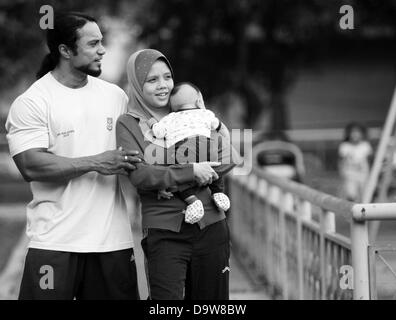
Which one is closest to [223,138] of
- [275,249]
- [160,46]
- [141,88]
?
[141,88]

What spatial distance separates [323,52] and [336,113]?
8729 millimetres

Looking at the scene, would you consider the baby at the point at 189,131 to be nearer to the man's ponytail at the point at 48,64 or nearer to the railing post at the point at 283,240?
the man's ponytail at the point at 48,64

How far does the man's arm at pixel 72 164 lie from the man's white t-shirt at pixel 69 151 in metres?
0.07

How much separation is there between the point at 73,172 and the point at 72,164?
4cm

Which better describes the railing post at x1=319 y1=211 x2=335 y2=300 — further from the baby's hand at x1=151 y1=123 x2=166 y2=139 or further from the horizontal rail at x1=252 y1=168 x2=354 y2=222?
the baby's hand at x1=151 y1=123 x2=166 y2=139

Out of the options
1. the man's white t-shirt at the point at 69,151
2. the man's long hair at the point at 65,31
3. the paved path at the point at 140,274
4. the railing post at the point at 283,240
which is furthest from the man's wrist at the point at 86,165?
the railing post at the point at 283,240

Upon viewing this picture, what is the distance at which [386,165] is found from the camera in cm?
1030

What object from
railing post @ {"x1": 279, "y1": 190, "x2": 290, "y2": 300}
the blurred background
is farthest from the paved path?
the blurred background

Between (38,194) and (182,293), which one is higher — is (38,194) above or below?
above

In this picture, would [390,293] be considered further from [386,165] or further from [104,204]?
[386,165]

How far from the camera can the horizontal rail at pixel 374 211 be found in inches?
179

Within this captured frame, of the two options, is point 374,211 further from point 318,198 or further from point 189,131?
point 318,198

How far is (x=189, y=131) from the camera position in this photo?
4.46 meters

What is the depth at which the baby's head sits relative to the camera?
457cm
